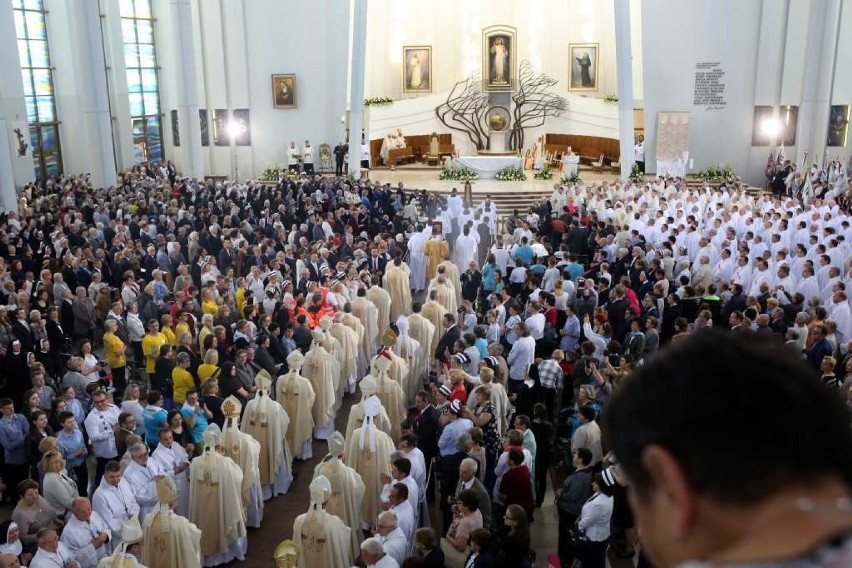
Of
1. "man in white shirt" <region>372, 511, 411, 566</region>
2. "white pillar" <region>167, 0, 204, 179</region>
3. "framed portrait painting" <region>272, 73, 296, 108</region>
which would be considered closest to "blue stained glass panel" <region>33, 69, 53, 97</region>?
"white pillar" <region>167, 0, 204, 179</region>

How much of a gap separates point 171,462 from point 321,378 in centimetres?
297

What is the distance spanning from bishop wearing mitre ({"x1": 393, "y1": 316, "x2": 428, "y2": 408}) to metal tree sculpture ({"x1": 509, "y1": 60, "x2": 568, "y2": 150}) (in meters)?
23.3

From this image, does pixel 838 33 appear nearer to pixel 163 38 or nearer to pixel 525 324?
pixel 525 324

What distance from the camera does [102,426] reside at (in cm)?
836

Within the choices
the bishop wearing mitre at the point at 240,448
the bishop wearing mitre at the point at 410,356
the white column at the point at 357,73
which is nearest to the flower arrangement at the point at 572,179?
the white column at the point at 357,73

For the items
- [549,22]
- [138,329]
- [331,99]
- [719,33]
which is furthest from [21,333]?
[549,22]

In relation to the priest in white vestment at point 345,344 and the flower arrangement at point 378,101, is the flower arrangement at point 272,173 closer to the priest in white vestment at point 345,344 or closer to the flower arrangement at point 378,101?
the flower arrangement at point 378,101

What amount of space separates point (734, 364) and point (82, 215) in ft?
64.4

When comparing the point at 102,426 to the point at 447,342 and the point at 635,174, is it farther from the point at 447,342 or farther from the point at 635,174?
the point at 635,174

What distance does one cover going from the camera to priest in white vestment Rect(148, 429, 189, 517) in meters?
7.53

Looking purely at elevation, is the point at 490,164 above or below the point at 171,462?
above

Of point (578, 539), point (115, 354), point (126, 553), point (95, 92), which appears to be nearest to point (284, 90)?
point (95, 92)

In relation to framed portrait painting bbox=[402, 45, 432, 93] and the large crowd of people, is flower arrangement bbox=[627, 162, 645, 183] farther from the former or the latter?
framed portrait painting bbox=[402, 45, 432, 93]

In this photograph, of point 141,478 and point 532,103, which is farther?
point 532,103
